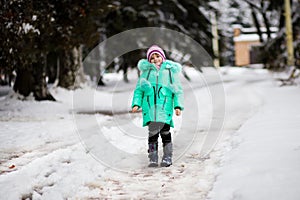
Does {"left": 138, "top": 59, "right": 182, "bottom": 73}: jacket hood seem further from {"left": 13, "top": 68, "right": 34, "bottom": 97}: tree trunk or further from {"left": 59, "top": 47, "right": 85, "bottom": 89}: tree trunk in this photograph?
{"left": 59, "top": 47, "right": 85, "bottom": 89}: tree trunk

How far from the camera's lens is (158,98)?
4684 millimetres

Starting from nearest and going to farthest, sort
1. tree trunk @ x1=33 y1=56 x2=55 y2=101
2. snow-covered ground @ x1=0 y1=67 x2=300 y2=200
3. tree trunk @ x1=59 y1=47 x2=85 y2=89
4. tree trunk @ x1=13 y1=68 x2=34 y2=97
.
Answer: snow-covered ground @ x1=0 y1=67 x2=300 y2=200, tree trunk @ x1=13 y1=68 x2=34 y2=97, tree trunk @ x1=33 y1=56 x2=55 y2=101, tree trunk @ x1=59 y1=47 x2=85 y2=89

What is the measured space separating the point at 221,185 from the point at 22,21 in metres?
6.74

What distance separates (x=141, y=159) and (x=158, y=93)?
3.36 feet

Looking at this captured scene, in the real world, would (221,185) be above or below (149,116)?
below

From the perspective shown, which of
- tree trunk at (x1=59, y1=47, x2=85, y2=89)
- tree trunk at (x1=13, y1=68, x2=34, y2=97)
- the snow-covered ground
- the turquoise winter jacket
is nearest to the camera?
the snow-covered ground

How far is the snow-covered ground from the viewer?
3574 mm

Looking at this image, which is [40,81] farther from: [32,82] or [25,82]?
[25,82]

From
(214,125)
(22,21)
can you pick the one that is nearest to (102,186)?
(214,125)

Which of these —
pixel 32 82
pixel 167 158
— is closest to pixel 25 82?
pixel 32 82

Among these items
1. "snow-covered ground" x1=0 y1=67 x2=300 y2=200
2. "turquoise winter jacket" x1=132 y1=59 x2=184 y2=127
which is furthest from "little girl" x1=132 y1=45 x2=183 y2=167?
"snow-covered ground" x1=0 y1=67 x2=300 y2=200

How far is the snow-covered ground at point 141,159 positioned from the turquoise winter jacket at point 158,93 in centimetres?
69

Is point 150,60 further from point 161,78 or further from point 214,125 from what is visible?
point 214,125

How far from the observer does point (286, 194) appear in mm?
3025
